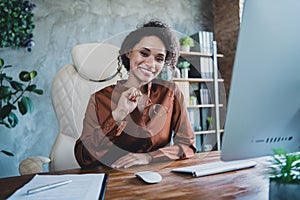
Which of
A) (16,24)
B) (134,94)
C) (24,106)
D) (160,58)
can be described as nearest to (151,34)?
(160,58)

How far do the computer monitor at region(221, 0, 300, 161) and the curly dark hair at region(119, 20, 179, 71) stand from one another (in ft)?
2.94

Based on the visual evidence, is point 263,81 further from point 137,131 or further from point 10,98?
point 10,98

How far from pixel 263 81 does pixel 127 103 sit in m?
0.88

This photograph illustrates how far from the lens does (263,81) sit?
1.66 feet

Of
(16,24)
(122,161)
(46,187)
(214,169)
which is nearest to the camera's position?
(46,187)

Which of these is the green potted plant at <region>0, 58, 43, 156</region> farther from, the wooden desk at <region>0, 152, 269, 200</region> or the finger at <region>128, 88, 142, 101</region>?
the wooden desk at <region>0, 152, 269, 200</region>

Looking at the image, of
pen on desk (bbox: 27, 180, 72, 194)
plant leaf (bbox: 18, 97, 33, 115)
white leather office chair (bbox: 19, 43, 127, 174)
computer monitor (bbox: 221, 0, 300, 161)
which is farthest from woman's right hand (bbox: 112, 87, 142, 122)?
plant leaf (bbox: 18, 97, 33, 115)

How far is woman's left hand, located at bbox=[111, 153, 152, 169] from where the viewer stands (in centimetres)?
113

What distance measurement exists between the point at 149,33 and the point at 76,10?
5.97 ft

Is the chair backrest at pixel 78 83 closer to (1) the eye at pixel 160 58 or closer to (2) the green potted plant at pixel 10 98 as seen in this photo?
(1) the eye at pixel 160 58

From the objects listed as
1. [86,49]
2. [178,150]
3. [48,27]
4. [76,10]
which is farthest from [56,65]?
[178,150]

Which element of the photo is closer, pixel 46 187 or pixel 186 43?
pixel 46 187

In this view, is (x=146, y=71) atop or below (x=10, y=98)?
atop

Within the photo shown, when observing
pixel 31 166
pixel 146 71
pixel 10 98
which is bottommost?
pixel 31 166
